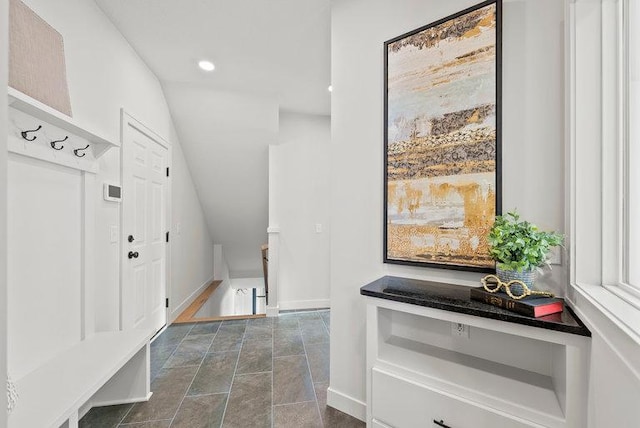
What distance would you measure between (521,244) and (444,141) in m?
0.62

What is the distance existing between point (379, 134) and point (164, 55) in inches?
85.4

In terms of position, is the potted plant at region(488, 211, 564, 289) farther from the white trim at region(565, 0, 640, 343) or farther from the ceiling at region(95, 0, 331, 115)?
the ceiling at region(95, 0, 331, 115)

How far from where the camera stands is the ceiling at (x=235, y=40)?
79.5 inches

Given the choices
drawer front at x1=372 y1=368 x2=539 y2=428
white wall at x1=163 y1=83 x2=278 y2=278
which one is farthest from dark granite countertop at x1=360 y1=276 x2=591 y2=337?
white wall at x1=163 y1=83 x2=278 y2=278

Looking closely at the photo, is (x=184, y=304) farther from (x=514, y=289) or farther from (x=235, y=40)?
(x=514, y=289)

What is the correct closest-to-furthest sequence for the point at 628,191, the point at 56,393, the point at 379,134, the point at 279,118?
the point at 628,191, the point at 56,393, the point at 379,134, the point at 279,118

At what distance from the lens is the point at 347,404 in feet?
5.88

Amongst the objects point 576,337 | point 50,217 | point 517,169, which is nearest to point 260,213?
point 50,217

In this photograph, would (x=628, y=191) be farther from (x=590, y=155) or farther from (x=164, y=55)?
(x=164, y=55)

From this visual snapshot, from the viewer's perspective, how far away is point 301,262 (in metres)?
3.70

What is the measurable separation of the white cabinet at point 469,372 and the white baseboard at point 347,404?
32cm

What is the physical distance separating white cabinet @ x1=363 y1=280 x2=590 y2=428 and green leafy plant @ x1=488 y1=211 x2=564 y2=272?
9.3 inches

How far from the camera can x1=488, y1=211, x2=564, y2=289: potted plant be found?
3.63ft

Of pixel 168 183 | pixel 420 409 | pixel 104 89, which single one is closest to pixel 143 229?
pixel 168 183
